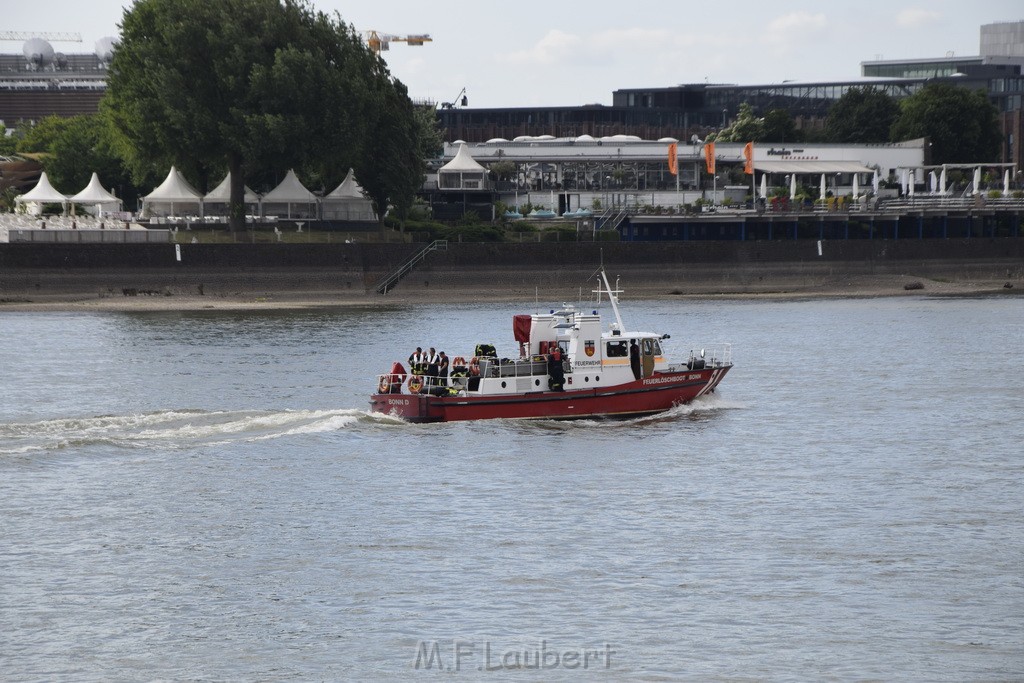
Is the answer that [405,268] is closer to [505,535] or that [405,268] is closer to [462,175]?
[462,175]

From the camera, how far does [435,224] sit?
111 m

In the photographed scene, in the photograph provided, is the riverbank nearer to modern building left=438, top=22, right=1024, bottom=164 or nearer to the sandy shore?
the sandy shore

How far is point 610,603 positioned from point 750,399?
1029 inches

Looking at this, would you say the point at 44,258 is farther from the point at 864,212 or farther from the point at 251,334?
the point at 864,212

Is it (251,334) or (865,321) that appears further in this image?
(865,321)

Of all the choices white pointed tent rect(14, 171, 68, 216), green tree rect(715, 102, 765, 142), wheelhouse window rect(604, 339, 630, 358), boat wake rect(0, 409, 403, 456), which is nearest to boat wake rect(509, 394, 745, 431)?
wheelhouse window rect(604, 339, 630, 358)

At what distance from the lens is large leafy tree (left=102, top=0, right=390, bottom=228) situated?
330ft

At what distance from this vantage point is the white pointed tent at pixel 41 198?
351 feet

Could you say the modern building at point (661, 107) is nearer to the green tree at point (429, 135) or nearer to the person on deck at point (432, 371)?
the green tree at point (429, 135)

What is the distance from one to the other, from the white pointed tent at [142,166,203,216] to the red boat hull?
64180 millimetres

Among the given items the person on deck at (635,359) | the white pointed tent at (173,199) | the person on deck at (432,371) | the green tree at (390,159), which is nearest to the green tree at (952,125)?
the green tree at (390,159)

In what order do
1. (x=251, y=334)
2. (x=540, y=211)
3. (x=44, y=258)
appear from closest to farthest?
1. (x=251, y=334)
2. (x=44, y=258)
3. (x=540, y=211)

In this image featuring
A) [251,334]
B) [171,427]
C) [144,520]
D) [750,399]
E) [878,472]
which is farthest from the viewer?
[251,334]

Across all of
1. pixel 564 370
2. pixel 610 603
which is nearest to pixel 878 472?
pixel 564 370
